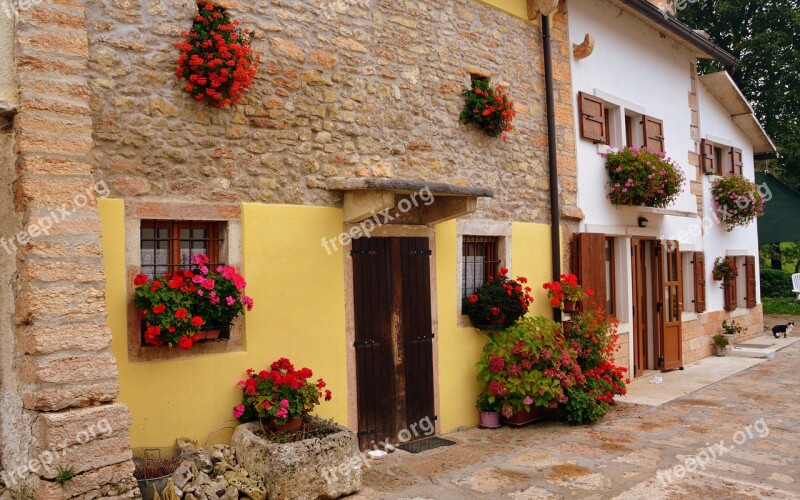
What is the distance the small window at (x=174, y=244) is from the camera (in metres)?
4.73

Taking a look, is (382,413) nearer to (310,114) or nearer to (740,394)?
(310,114)

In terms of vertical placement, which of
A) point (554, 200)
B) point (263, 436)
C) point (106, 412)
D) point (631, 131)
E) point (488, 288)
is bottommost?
point (263, 436)

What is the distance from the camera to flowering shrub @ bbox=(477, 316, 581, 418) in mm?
6680

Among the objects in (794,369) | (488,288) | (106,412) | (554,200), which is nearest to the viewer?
(106,412)

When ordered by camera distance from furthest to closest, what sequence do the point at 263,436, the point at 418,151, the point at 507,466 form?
1. the point at 418,151
2. the point at 507,466
3. the point at 263,436

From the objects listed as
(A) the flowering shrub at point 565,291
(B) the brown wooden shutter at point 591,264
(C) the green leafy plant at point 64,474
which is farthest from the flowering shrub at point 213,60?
(B) the brown wooden shutter at point 591,264

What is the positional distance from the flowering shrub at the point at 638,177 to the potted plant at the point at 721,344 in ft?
12.8

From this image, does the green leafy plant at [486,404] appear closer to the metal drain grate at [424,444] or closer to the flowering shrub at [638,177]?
the metal drain grate at [424,444]

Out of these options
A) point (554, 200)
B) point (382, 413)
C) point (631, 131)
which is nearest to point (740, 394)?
point (554, 200)

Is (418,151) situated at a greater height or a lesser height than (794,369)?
greater

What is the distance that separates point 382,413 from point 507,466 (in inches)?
49.3

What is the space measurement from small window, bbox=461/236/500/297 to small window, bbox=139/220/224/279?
2935 millimetres

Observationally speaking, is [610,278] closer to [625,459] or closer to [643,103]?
[643,103]

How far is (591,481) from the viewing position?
5.00 meters
